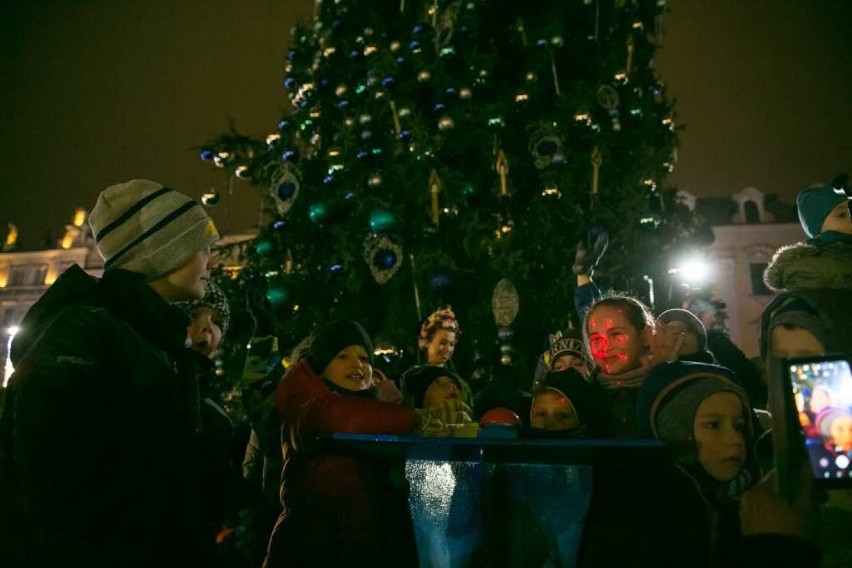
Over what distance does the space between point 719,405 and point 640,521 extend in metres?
0.59

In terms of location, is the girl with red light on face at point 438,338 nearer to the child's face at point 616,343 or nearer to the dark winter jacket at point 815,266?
the child's face at point 616,343

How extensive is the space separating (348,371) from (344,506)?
94cm

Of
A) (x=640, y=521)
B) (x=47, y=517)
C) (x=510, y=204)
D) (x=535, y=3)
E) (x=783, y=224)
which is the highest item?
(x=783, y=224)

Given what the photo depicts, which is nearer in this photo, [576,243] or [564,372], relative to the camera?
[564,372]

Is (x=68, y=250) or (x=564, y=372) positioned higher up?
(x=68, y=250)

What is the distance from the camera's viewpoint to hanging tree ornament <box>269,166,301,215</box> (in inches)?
306

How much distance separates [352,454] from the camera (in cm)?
207

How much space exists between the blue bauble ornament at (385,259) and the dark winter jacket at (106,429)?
5.10 metres

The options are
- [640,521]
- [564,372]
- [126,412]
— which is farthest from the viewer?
[564,372]

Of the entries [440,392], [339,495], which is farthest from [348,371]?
[339,495]

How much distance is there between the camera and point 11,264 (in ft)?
151

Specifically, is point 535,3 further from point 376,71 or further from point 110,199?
point 110,199

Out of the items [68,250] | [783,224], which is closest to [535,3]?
[783,224]

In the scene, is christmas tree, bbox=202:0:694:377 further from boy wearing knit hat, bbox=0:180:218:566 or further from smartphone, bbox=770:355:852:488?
smartphone, bbox=770:355:852:488
